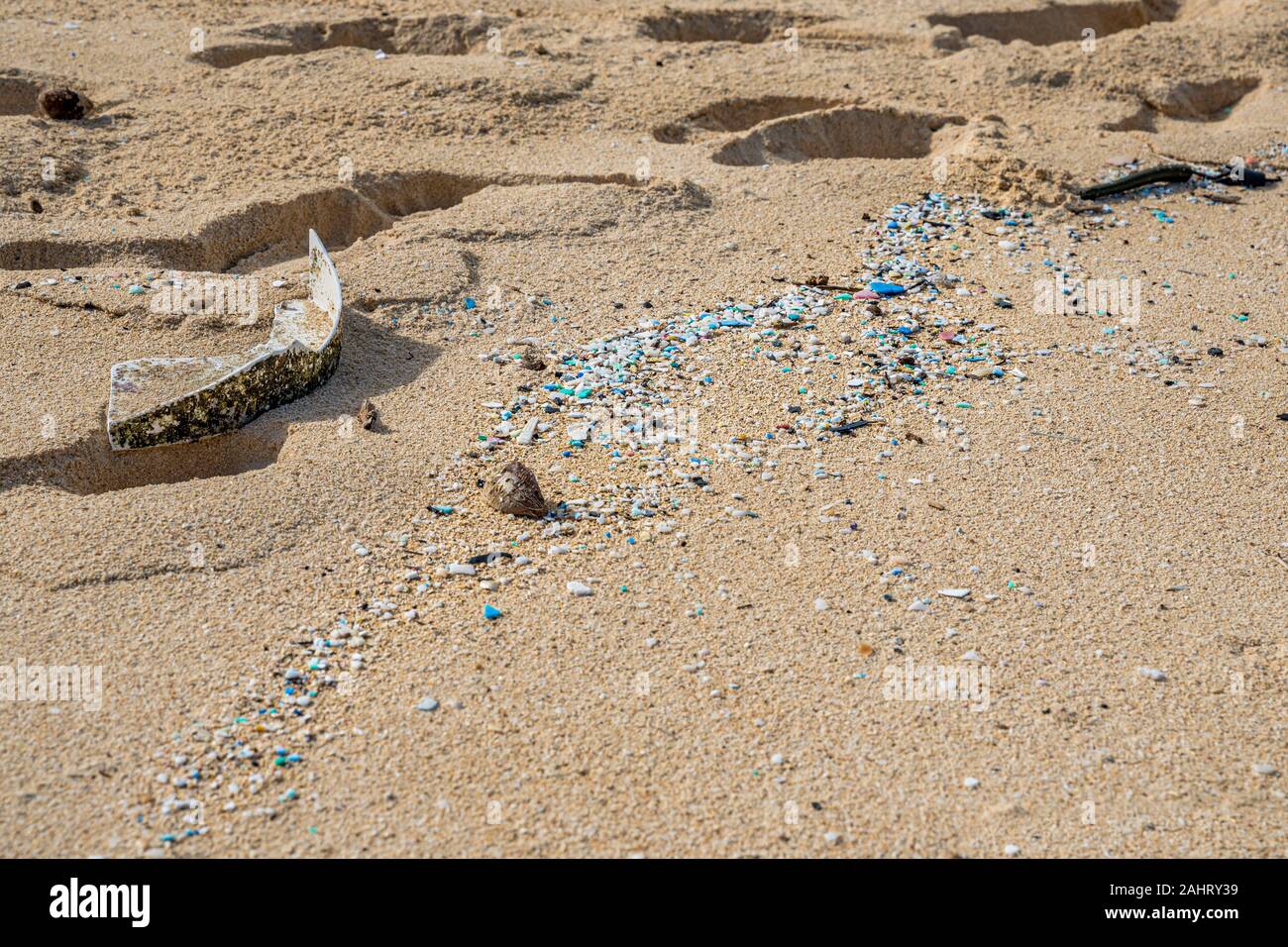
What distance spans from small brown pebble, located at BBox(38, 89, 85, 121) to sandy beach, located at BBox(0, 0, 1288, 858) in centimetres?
13

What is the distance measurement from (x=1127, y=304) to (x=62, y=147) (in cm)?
402

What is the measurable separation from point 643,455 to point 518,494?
446mm

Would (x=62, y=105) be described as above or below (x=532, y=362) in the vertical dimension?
above

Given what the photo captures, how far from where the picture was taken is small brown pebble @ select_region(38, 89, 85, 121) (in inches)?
191

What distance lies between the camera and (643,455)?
334cm
